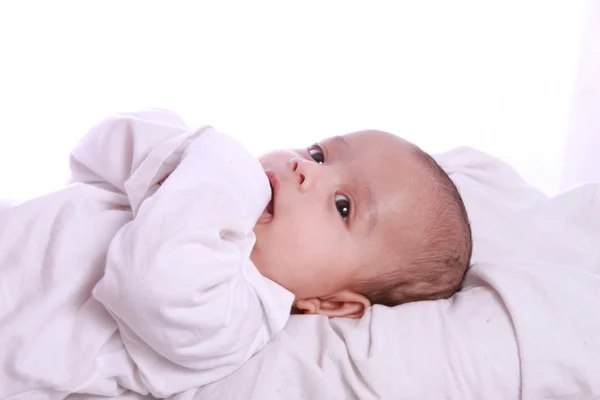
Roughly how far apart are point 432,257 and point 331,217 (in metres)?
0.16

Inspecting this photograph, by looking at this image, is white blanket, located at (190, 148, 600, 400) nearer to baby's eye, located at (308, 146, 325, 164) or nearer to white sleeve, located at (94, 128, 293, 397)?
white sleeve, located at (94, 128, 293, 397)

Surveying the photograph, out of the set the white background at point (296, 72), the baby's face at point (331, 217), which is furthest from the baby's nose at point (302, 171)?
the white background at point (296, 72)

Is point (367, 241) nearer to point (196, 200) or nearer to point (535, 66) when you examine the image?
point (196, 200)

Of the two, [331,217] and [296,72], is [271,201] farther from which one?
[296,72]

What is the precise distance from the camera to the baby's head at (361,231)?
3.43 ft

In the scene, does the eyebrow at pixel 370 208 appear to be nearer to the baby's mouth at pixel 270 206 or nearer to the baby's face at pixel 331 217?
the baby's face at pixel 331 217

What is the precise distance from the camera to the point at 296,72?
5.74 ft

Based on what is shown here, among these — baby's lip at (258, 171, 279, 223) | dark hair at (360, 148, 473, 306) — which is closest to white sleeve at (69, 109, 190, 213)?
baby's lip at (258, 171, 279, 223)

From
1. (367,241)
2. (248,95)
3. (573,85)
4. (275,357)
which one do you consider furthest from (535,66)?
(275,357)

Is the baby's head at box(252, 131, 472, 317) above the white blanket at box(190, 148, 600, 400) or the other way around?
above

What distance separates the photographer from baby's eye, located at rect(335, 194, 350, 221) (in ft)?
3.57

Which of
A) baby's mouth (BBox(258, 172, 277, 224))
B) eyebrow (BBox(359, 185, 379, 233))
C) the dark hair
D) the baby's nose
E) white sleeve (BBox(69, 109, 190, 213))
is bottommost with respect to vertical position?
the dark hair

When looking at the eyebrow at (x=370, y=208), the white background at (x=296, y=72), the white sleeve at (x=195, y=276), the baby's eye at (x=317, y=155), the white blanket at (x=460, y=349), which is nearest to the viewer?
the white sleeve at (x=195, y=276)

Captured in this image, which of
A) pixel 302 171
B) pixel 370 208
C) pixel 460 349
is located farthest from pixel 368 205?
pixel 460 349
